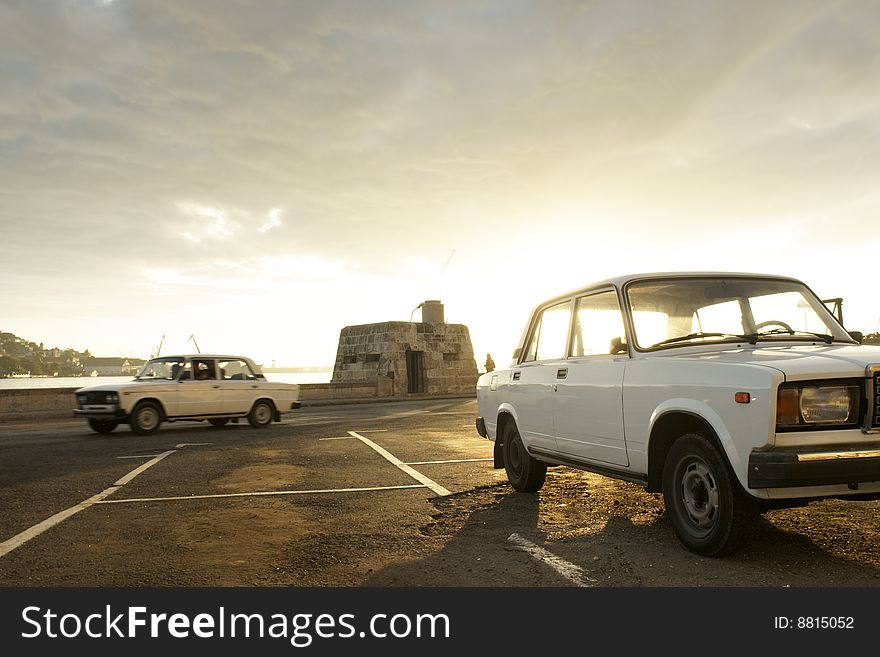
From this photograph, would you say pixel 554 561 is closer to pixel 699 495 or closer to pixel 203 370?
pixel 699 495

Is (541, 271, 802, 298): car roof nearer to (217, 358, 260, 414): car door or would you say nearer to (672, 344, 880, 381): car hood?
(672, 344, 880, 381): car hood

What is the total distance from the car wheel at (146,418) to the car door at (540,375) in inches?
427

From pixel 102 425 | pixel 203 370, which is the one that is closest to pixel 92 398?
pixel 102 425

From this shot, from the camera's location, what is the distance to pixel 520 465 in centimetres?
708

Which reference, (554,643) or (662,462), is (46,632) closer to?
(554,643)

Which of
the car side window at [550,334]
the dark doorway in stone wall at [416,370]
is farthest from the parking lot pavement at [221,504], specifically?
the dark doorway in stone wall at [416,370]

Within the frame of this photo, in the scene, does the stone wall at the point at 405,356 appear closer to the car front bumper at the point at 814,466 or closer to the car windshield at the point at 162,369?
the car windshield at the point at 162,369

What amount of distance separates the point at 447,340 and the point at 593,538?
106 ft

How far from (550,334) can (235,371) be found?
11.8 metres

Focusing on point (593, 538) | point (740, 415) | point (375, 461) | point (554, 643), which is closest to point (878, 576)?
point (740, 415)

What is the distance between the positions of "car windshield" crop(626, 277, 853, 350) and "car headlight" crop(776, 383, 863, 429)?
3.78 feet

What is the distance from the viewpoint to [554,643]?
10.6 feet

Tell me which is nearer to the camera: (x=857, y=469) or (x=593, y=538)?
(x=857, y=469)

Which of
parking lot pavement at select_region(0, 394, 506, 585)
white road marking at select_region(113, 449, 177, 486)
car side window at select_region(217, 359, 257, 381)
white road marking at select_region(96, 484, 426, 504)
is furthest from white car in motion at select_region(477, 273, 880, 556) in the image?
car side window at select_region(217, 359, 257, 381)
